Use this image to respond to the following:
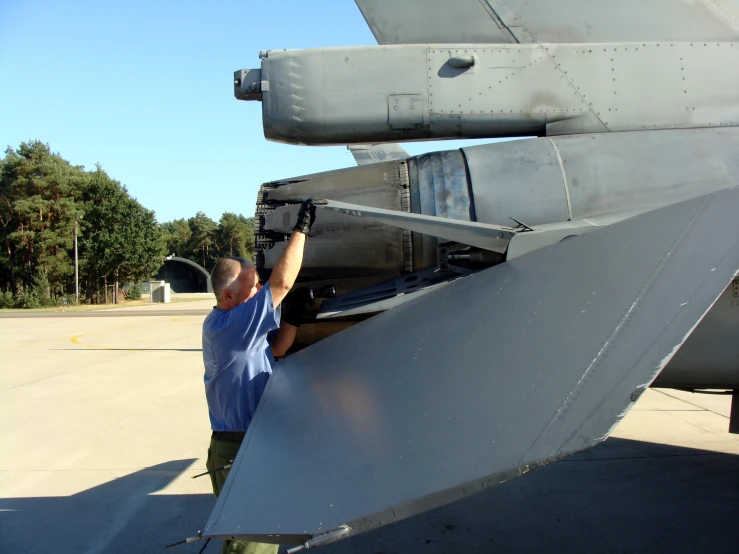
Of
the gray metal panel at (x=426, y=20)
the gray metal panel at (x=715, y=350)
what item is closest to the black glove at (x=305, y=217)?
the gray metal panel at (x=426, y=20)

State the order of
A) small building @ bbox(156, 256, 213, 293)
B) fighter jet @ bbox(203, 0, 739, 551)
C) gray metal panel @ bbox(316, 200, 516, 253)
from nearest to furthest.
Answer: fighter jet @ bbox(203, 0, 739, 551) < gray metal panel @ bbox(316, 200, 516, 253) < small building @ bbox(156, 256, 213, 293)

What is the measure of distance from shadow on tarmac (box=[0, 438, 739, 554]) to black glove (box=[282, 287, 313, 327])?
138 cm

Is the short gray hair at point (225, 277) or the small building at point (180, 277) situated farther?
the small building at point (180, 277)

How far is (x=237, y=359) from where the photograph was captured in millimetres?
2195

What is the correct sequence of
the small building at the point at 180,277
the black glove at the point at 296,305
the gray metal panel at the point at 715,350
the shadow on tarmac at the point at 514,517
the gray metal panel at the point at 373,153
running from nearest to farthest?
the gray metal panel at the point at 715,350 → the black glove at the point at 296,305 → the shadow on tarmac at the point at 514,517 → the gray metal panel at the point at 373,153 → the small building at the point at 180,277

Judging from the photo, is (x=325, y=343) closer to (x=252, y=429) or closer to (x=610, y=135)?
(x=252, y=429)

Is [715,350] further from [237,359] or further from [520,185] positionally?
[237,359]

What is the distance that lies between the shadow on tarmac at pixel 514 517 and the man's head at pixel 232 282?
5.43ft

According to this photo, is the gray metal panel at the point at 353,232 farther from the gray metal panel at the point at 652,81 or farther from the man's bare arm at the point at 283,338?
the gray metal panel at the point at 652,81

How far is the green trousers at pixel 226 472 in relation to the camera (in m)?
2.04

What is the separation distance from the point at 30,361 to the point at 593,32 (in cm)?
1085

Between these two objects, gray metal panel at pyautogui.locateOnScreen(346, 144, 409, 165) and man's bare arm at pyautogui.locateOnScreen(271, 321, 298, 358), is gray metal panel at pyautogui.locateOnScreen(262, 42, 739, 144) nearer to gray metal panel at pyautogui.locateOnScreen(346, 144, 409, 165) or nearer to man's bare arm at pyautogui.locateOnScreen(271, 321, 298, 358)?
man's bare arm at pyautogui.locateOnScreen(271, 321, 298, 358)

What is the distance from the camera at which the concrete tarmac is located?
3133mm

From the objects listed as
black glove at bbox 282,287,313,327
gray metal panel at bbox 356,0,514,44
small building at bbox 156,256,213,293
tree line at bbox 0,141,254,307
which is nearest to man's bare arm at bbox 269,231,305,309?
black glove at bbox 282,287,313,327
